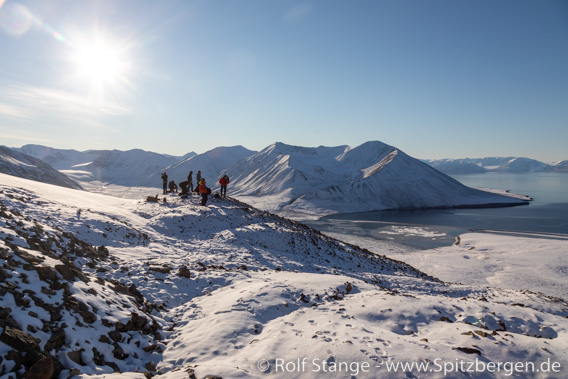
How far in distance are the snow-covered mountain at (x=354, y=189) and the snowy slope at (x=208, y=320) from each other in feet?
302

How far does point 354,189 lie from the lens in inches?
5030

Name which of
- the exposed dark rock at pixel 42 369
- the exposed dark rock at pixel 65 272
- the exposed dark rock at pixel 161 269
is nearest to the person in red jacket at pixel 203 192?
the exposed dark rock at pixel 161 269

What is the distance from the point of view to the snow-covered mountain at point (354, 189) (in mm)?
118562

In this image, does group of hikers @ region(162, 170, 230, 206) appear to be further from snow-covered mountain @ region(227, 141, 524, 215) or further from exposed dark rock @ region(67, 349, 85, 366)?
snow-covered mountain @ region(227, 141, 524, 215)

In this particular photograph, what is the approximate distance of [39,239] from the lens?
1102 cm

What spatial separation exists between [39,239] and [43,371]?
26.1ft

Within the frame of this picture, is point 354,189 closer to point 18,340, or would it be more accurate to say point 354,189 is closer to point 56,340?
point 56,340

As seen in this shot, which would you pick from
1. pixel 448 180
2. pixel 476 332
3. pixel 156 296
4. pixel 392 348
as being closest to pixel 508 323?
pixel 476 332

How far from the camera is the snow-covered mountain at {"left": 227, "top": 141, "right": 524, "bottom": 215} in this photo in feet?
389

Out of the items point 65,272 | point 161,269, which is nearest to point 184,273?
point 161,269

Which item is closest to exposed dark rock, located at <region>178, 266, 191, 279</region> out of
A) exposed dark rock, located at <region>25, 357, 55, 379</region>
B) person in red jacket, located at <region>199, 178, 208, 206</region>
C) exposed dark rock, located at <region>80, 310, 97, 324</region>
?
exposed dark rock, located at <region>80, 310, 97, 324</region>

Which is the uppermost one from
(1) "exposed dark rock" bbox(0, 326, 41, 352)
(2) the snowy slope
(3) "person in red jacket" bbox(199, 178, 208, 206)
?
(3) "person in red jacket" bbox(199, 178, 208, 206)

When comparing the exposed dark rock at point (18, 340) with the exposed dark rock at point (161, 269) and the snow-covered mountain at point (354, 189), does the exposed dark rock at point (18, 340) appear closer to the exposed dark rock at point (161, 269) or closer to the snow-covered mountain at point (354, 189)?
the exposed dark rock at point (161, 269)

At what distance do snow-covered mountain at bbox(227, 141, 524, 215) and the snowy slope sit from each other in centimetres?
9216
